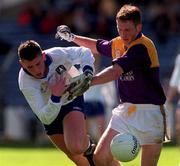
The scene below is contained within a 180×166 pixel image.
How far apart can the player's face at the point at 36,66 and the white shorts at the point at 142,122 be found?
1.12 m

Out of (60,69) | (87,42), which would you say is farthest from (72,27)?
(60,69)

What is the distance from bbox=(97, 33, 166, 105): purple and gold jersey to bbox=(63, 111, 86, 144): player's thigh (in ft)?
2.89

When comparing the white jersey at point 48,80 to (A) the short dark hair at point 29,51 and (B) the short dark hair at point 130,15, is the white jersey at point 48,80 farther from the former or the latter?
(B) the short dark hair at point 130,15

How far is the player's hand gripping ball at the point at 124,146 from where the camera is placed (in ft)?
34.2

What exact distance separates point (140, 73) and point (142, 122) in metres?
0.57

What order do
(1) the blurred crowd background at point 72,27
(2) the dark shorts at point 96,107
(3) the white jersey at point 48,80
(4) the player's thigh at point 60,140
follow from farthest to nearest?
1. (1) the blurred crowd background at point 72,27
2. (2) the dark shorts at point 96,107
3. (4) the player's thigh at point 60,140
4. (3) the white jersey at point 48,80

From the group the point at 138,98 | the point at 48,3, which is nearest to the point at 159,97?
the point at 138,98

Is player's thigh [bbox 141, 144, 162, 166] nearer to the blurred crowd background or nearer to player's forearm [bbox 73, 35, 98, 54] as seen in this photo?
player's forearm [bbox 73, 35, 98, 54]

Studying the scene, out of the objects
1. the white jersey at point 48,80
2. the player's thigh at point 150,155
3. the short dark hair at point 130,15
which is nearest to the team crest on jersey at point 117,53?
the white jersey at point 48,80

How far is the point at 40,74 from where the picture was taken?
11156 mm

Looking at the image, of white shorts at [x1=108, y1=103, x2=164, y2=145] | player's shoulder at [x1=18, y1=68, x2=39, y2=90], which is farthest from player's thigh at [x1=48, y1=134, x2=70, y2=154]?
white shorts at [x1=108, y1=103, x2=164, y2=145]

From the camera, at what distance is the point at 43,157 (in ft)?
56.5

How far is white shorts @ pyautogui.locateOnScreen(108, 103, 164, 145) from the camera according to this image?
1065cm

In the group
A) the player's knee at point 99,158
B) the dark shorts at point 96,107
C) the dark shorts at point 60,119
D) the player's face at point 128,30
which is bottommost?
the dark shorts at point 96,107
